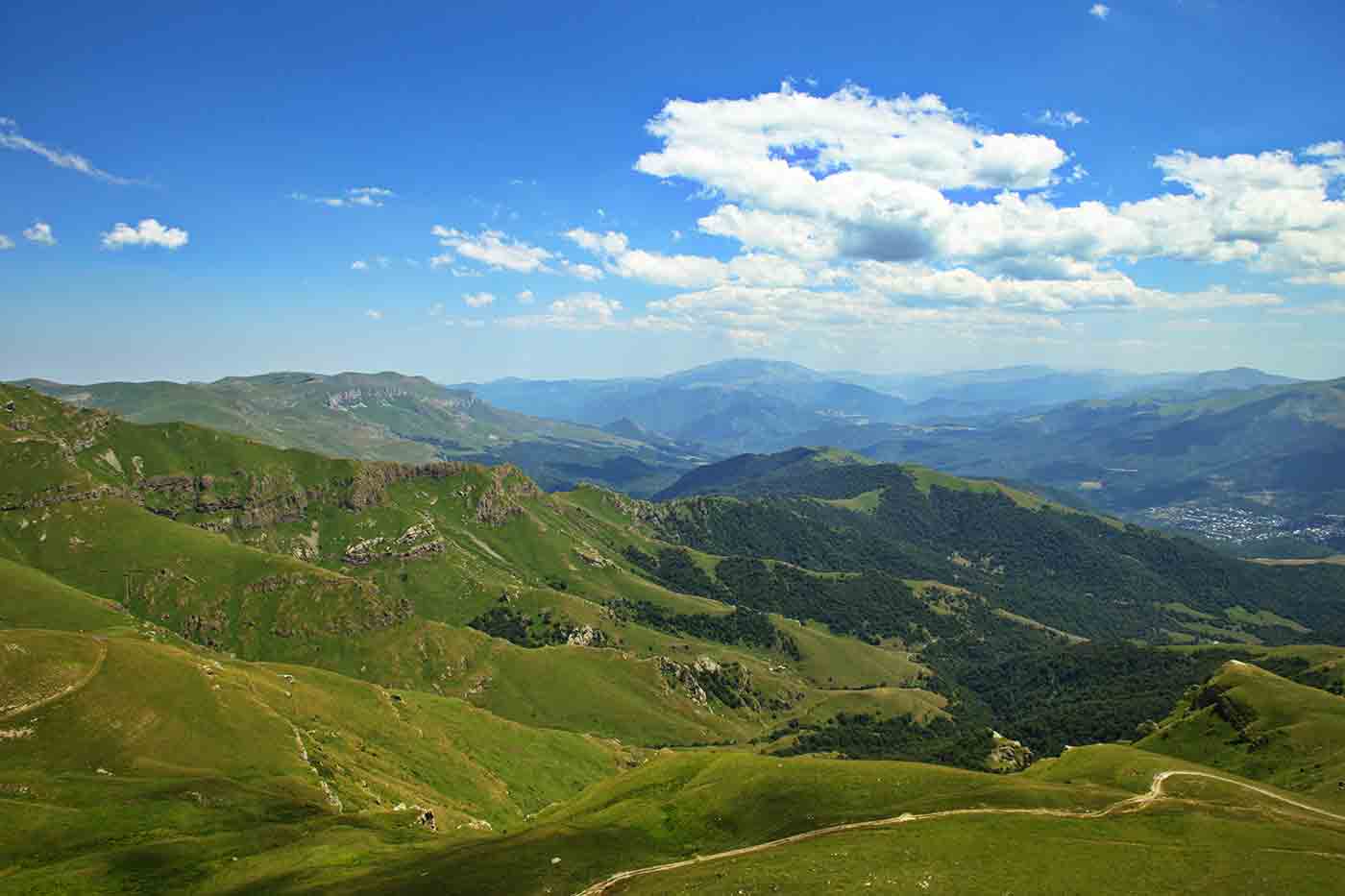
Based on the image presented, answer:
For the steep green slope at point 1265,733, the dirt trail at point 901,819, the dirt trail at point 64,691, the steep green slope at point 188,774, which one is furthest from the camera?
the steep green slope at point 1265,733

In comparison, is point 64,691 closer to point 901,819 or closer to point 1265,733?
point 901,819

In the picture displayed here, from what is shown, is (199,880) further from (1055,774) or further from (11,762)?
(1055,774)

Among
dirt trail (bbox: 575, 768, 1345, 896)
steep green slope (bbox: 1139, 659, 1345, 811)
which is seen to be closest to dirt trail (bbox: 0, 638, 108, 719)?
dirt trail (bbox: 575, 768, 1345, 896)

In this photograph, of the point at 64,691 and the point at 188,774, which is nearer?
the point at 188,774

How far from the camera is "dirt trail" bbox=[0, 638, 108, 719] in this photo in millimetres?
117681

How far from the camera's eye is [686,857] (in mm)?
73688

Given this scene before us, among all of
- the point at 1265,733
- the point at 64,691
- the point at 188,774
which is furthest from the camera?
the point at 1265,733

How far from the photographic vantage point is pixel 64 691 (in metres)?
125

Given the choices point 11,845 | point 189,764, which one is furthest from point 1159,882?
point 189,764

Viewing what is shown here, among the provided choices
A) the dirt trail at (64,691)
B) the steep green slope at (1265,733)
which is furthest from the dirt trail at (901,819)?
the dirt trail at (64,691)

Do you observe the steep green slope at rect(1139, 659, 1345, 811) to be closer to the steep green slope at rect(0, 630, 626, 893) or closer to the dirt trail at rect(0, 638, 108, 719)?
the steep green slope at rect(0, 630, 626, 893)

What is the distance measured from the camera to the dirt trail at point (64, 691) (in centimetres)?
11768

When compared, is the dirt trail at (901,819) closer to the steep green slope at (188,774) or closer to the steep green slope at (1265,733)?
the steep green slope at (1265,733)

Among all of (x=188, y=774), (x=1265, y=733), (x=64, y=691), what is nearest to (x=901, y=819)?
(x=1265, y=733)
